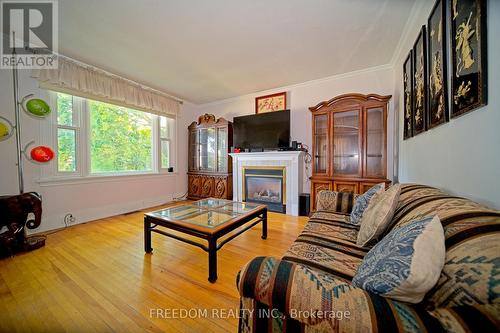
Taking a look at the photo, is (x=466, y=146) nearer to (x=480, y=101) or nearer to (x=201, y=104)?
(x=480, y=101)

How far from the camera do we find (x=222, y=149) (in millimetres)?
4199

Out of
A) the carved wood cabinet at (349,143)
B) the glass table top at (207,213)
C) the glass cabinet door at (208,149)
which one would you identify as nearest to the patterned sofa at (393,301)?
the glass table top at (207,213)

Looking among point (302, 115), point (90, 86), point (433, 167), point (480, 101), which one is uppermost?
point (90, 86)

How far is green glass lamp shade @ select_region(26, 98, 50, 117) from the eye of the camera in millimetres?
2241

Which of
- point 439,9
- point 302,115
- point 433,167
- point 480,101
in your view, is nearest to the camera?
point 480,101

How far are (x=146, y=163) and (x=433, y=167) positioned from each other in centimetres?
442

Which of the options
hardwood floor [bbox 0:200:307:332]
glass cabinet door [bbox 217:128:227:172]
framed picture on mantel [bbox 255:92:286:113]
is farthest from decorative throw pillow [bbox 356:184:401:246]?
glass cabinet door [bbox 217:128:227:172]

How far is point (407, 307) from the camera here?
0.53 metres

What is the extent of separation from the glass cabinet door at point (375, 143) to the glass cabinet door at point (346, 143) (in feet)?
0.44

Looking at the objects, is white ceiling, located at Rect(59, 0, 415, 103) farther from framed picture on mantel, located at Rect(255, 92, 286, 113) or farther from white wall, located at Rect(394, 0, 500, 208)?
white wall, located at Rect(394, 0, 500, 208)

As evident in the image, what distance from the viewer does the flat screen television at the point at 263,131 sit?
3.47 metres

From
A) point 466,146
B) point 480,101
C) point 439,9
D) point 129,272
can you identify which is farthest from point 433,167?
point 129,272
